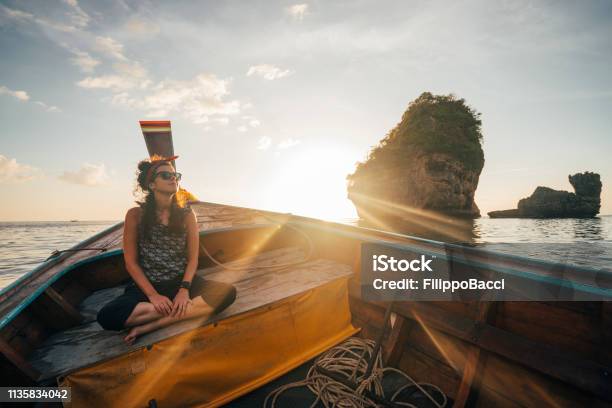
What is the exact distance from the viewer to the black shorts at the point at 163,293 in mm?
1834

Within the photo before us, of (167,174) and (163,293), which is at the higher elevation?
(167,174)

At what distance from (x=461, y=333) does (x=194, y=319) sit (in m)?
2.07

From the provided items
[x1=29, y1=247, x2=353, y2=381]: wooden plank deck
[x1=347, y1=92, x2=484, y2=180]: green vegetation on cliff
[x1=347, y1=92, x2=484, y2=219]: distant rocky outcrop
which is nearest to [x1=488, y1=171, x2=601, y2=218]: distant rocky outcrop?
[x1=347, y1=92, x2=484, y2=219]: distant rocky outcrop

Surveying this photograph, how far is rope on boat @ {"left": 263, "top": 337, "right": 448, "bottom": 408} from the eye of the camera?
79.7 inches

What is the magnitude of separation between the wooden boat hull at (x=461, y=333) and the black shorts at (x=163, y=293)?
30cm

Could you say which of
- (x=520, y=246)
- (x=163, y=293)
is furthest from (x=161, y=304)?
(x=520, y=246)

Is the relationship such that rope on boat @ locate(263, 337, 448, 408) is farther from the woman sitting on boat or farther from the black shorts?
the woman sitting on boat

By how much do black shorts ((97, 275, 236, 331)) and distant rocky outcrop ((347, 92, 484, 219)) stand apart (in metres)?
50.4

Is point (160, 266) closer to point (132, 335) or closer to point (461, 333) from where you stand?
point (132, 335)

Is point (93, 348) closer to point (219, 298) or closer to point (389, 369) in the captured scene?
point (219, 298)

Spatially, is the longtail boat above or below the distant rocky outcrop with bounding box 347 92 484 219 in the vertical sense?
below

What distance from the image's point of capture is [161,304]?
1930 millimetres

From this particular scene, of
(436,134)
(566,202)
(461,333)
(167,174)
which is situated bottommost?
(461,333)

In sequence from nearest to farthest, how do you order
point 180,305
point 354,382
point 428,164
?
point 180,305 → point 354,382 → point 428,164
